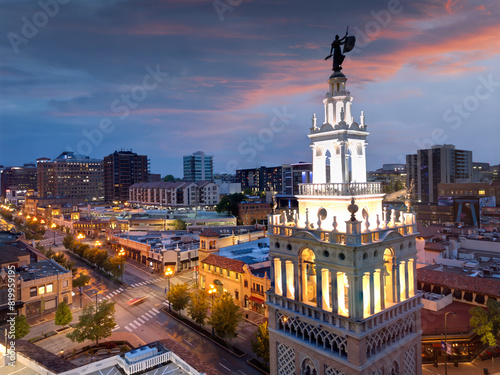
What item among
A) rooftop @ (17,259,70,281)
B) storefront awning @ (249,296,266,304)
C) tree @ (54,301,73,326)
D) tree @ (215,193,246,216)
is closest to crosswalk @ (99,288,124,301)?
rooftop @ (17,259,70,281)

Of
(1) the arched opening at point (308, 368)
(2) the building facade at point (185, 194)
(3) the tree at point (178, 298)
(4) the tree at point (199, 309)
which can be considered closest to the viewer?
(1) the arched opening at point (308, 368)

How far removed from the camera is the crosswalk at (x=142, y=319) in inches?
1996

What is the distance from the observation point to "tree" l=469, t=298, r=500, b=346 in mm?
34844

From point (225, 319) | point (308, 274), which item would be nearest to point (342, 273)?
point (308, 274)

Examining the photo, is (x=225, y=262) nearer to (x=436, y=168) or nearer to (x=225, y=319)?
(x=225, y=319)

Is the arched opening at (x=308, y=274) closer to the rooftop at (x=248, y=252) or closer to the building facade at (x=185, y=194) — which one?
the rooftop at (x=248, y=252)

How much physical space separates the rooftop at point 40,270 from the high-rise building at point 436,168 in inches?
6392

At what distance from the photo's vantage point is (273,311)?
22.2m

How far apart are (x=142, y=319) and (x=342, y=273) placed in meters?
44.7

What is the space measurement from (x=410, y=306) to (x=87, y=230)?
131023 mm

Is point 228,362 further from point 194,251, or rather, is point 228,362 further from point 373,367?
point 194,251

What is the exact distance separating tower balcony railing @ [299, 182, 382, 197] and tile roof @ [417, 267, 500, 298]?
2857cm

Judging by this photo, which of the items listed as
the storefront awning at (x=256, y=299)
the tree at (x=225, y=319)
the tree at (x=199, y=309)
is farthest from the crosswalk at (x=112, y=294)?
the tree at (x=225, y=319)

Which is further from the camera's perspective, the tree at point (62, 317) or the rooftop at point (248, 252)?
the rooftop at point (248, 252)
